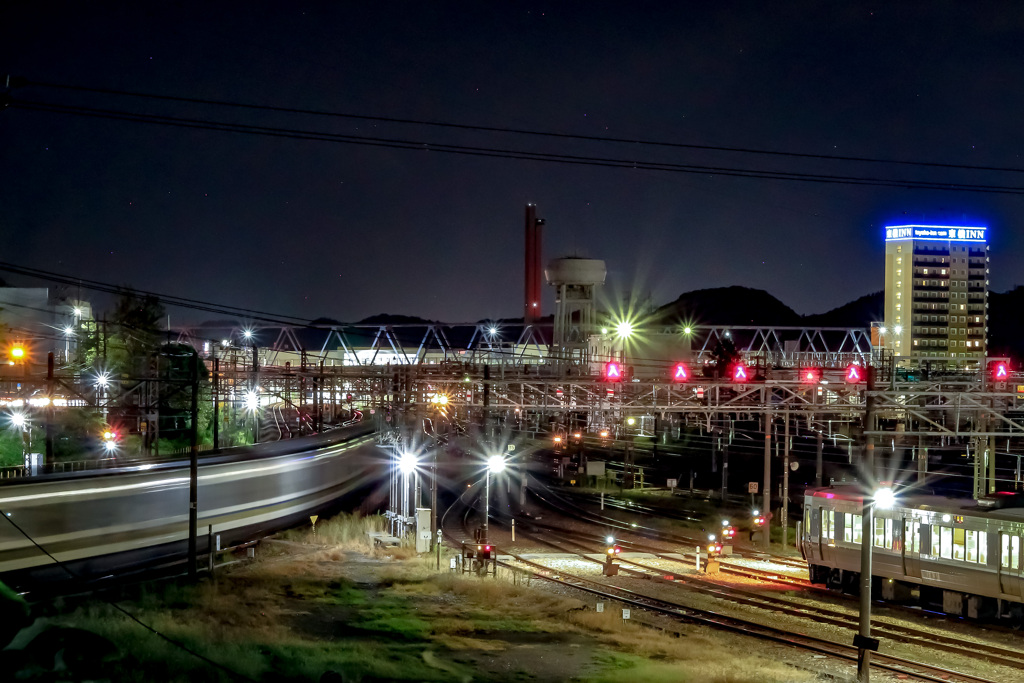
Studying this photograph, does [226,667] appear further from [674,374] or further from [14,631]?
[674,374]

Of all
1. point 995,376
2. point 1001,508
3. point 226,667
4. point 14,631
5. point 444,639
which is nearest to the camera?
point 14,631

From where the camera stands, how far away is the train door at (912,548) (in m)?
19.4

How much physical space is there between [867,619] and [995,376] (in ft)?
38.1

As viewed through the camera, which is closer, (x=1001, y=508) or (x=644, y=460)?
(x=1001, y=508)

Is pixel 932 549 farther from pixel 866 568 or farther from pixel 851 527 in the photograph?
pixel 866 568

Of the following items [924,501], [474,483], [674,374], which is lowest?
[474,483]

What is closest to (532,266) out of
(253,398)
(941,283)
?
(253,398)

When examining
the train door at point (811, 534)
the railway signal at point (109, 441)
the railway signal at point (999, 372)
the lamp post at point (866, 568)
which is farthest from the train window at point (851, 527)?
the railway signal at point (109, 441)

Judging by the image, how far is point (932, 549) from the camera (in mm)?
19109

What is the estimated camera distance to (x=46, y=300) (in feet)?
183

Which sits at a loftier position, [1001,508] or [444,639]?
[1001,508]

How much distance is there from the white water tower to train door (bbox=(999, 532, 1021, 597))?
34644 mm

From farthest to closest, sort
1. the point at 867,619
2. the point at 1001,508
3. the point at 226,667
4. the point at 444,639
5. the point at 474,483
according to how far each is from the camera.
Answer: the point at 474,483 < the point at 1001,508 < the point at 444,639 < the point at 867,619 < the point at 226,667

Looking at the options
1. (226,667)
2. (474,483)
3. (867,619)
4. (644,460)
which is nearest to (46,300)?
(474,483)
